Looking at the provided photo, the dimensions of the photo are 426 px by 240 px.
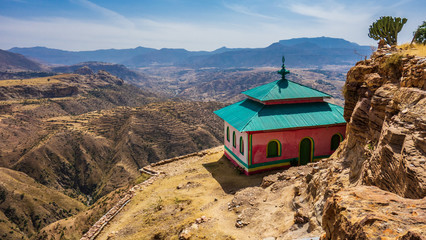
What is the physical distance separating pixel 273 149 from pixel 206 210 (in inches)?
306

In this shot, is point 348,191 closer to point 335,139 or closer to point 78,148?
point 335,139

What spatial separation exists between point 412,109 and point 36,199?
1873 inches

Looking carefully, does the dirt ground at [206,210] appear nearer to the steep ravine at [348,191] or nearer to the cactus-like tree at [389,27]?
the steep ravine at [348,191]

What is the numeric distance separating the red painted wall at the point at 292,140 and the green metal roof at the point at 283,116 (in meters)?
0.67

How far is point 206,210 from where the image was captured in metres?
13.9

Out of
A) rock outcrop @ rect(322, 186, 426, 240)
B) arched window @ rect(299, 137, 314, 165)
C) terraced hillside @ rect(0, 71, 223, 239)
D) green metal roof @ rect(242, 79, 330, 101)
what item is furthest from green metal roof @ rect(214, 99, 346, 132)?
terraced hillside @ rect(0, 71, 223, 239)

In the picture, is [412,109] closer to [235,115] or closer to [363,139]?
[363,139]

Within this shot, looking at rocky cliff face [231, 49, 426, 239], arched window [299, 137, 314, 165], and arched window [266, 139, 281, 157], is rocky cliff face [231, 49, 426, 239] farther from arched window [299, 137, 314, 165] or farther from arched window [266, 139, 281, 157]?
arched window [299, 137, 314, 165]

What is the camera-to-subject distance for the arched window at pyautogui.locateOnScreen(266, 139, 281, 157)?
19.4 meters

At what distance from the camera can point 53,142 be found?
57688mm

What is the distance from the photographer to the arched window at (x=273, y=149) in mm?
19367

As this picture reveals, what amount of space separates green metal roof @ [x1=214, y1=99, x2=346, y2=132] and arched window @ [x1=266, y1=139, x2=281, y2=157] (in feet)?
4.50

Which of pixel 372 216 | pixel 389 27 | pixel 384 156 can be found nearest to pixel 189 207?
pixel 384 156

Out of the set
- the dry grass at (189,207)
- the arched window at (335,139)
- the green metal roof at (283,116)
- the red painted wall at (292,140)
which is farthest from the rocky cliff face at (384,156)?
the arched window at (335,139)
